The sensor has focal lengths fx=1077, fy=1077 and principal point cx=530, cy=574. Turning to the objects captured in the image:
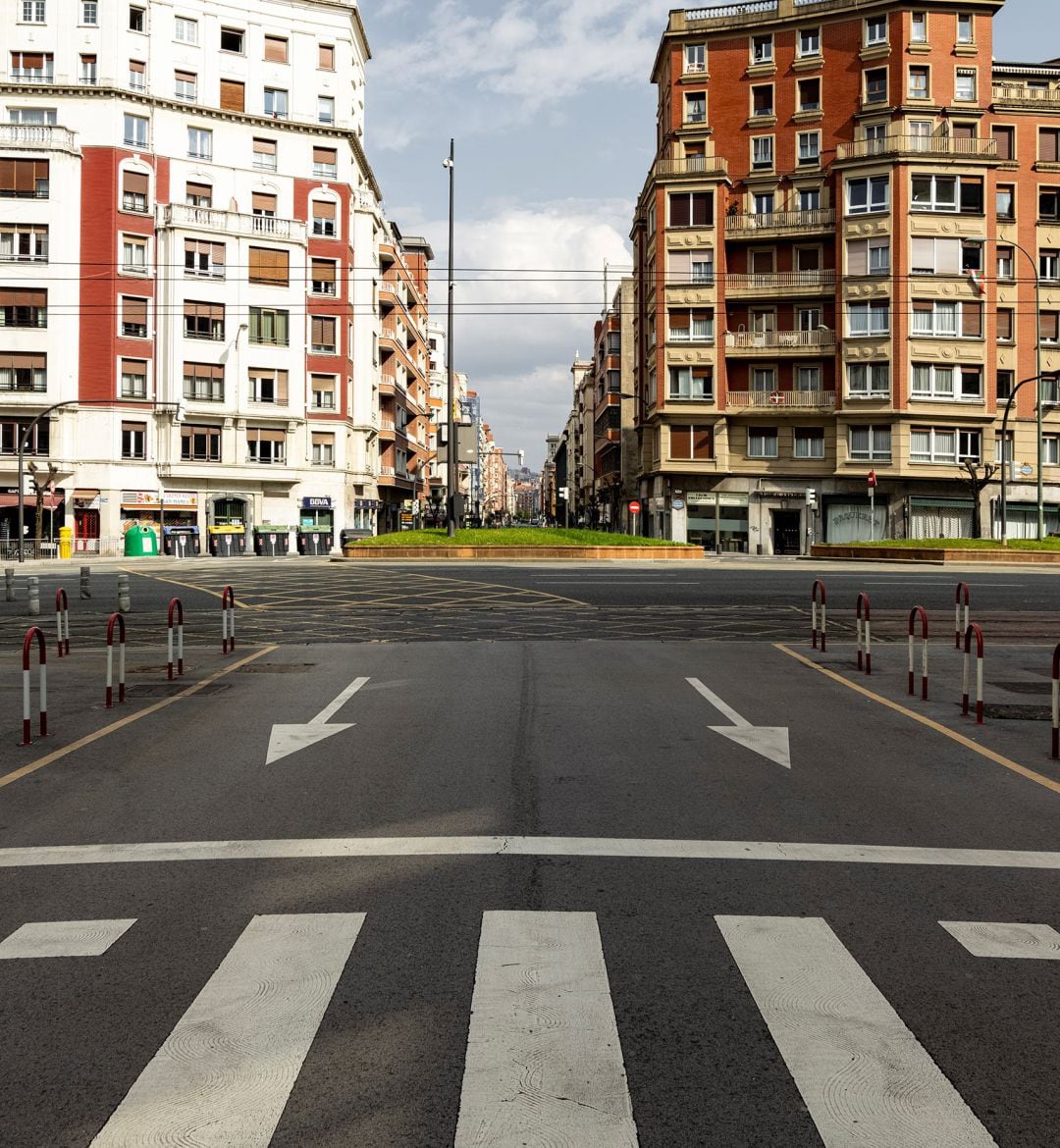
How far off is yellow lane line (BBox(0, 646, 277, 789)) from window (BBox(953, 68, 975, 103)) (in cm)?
5136

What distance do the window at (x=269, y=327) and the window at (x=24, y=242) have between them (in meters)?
10.1

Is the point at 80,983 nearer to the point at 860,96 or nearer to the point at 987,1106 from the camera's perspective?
the point at 987,1106

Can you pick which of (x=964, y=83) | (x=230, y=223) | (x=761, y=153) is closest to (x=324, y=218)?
(x=230, y=223)

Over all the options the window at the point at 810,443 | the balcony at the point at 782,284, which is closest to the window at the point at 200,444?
the balcony at the point at 782,284

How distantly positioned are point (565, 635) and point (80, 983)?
1264cm

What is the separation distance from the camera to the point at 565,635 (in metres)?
16.3

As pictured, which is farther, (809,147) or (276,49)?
(276,49)

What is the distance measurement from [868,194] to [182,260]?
33.6 metres

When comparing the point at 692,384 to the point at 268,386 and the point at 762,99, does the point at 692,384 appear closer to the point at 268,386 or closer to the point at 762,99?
the point at 762,99

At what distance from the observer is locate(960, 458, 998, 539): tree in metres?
48.4

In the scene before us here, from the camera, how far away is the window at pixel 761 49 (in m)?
53.5

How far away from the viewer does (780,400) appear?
52.1 meters

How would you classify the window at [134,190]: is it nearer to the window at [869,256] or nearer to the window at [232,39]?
the window at [232,39]

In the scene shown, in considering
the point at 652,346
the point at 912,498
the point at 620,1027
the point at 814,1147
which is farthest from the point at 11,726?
the point at 652,346
